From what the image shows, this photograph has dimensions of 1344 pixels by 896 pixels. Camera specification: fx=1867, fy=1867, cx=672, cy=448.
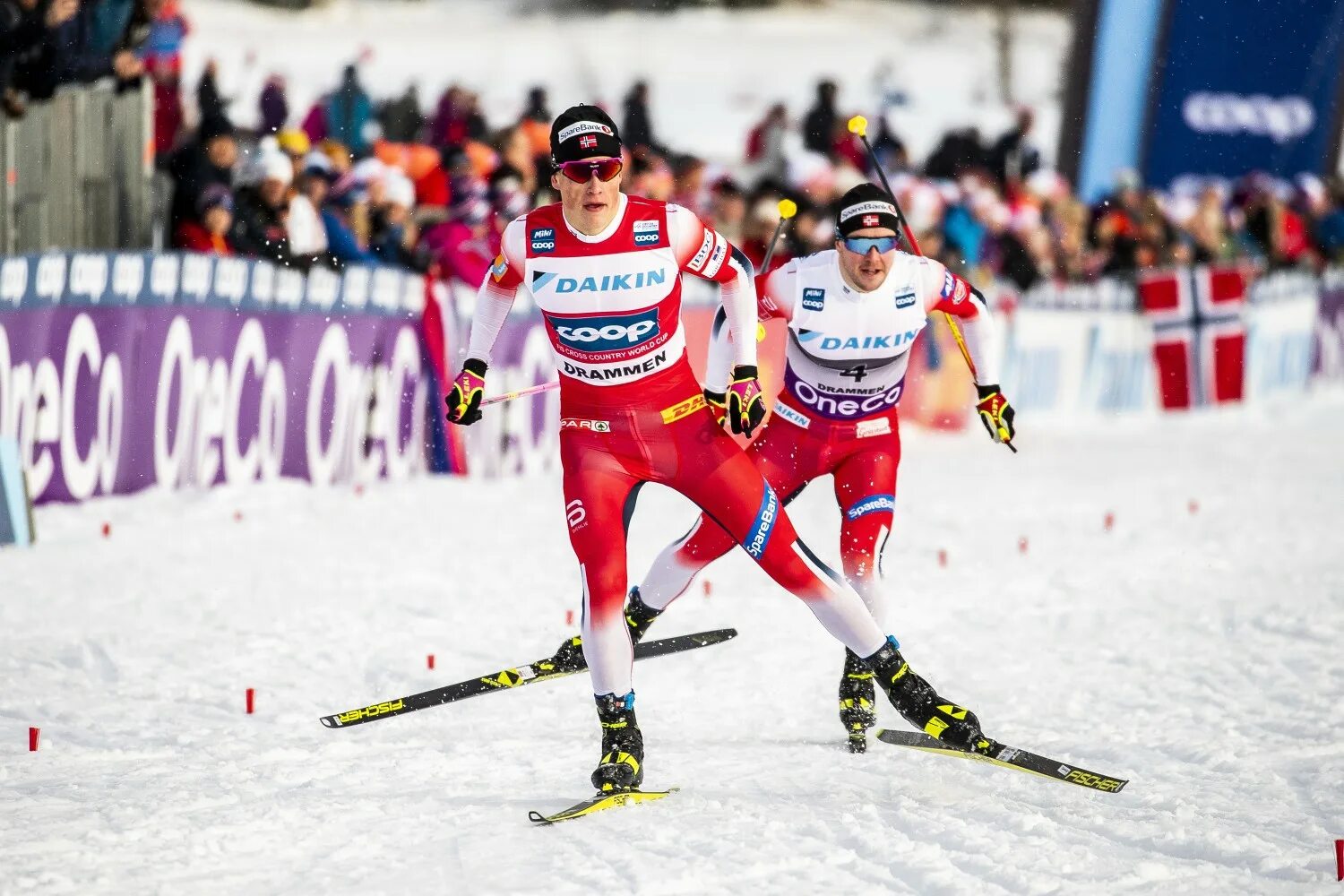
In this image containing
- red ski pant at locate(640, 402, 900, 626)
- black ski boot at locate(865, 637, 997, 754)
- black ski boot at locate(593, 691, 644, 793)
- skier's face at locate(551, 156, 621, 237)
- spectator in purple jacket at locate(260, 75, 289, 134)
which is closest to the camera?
black ski boot at locate(593, 691, 644, 793)

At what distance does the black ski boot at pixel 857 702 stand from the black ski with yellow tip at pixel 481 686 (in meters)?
1.00

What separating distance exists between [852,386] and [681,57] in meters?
23.7

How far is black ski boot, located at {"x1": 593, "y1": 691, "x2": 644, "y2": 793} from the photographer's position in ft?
19.1

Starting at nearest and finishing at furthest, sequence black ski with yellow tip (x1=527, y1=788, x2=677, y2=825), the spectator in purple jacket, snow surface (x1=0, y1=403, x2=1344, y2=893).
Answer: snow surface (x1=0, y1=403, x2=1344, y2=893)
black ski with yellow tip (x1=527, y1=788, x2=677, y2=825)
the spectator in purple jacket

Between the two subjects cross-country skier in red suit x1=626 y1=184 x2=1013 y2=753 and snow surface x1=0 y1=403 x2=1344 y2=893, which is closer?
snow surface x1=0 y1=403 x2=1344 y2=893

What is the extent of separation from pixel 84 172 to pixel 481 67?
50.1 ft

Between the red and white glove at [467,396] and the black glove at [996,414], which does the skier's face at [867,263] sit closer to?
the black glove at [996,414]

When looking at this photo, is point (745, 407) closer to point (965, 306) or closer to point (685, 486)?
Result: point (685, 486)

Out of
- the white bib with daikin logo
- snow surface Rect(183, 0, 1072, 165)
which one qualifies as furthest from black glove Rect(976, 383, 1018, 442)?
snow surface Rect(183, 0, 1072, 165)

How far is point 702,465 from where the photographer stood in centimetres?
621

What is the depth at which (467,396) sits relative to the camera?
20.7ft

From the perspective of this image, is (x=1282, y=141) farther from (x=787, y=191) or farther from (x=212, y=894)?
(x=212, y=894)

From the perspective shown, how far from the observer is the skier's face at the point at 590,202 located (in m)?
5.95

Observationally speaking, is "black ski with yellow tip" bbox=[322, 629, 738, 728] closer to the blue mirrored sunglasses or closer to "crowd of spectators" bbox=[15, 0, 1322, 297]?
the blue mirrored sunglasses
